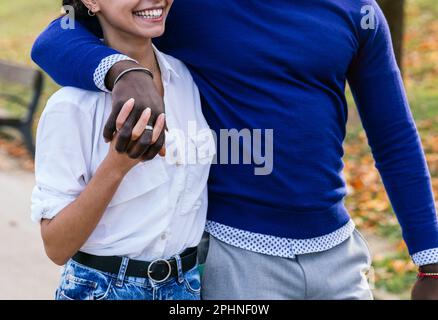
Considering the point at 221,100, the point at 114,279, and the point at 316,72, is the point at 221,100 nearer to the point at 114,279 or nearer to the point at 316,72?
the point at 316,72

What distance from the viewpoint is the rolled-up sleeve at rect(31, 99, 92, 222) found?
7.02ft

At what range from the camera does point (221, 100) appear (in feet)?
7.95

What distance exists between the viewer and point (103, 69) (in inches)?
84.2

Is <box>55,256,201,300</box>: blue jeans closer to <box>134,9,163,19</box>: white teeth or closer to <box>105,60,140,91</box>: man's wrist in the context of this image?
<box>105,60,140,91</box>: man's wrist

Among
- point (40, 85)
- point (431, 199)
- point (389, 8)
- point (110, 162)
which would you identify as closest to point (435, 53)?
point (389, 8)

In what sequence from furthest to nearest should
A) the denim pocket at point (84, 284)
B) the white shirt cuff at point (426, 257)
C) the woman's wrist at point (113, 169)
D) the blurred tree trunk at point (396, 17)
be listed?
the blurred tree trunk at point (396, 17)
the white shirt cuff at point (426, 257)
the denim pocket at point (84, 284)
the woman's wrist at point (113, 169)

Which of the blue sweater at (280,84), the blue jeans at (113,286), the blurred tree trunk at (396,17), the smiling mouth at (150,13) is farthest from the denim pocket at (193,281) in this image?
the blurred tree trunk at (396,17)

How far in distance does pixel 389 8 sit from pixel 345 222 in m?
5.59

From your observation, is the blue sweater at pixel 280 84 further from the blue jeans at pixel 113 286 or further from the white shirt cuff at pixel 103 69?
the blue jeans at pixel 113 286

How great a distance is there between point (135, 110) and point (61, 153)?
29 cm

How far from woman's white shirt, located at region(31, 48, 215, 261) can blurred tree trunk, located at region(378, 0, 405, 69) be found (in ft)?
18.6

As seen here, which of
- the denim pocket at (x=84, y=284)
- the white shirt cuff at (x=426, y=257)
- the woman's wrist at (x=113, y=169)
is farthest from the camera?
the white shirt cuff at (x=426, y=257)

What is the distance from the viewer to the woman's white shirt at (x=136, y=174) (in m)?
2.15

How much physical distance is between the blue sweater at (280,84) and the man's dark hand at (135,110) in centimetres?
29
